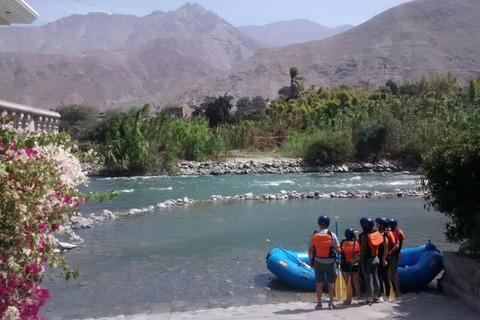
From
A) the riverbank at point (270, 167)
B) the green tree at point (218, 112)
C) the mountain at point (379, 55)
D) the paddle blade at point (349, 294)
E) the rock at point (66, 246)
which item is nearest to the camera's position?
the paddle blade at point (349, 294)

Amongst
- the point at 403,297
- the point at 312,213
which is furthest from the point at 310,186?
the point at 403,297

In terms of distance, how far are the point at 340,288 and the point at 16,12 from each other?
21.9ft

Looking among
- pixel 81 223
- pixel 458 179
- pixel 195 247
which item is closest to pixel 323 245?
pixel 458 179

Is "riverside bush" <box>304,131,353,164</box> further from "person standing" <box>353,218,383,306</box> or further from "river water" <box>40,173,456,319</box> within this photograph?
"person standing" <box>353,218,383,306</box>

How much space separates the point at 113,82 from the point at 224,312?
16230 centimetres

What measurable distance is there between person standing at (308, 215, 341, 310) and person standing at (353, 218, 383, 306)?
46 cm

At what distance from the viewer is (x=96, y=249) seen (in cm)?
1377

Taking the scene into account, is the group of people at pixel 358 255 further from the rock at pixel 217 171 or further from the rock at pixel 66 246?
the rock at pixel 217 171

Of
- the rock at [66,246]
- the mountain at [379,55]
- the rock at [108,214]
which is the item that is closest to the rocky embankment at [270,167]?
the rock at [108,214]

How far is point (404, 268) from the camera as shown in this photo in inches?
368

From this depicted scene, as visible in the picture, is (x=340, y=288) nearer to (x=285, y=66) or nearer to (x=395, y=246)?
(x=395, y=246)

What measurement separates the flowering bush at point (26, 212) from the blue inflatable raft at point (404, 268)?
20.2 ft

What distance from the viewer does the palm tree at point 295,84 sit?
244 ft

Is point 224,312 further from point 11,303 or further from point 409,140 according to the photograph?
point 409,140
